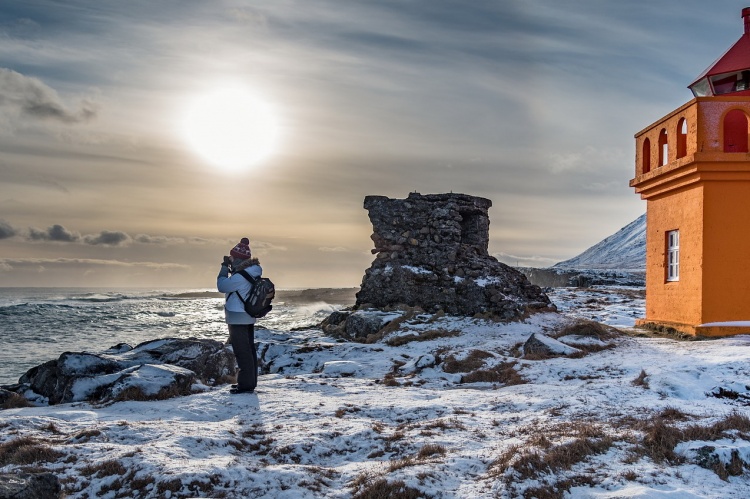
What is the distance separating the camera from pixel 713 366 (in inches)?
332

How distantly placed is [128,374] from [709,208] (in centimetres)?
1271

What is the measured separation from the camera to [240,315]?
8414mm

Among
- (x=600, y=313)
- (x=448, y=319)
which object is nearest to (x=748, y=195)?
(x=600, y=313)

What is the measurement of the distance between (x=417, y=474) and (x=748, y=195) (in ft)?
37.7

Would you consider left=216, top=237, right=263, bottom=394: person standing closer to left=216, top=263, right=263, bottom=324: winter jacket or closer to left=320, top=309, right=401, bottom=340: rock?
left=216, top=263, right=263, bottom=324: winter jacket

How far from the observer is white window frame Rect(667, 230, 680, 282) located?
13.5 meters

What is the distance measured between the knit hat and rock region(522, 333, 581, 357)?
Answer: 6.25 m

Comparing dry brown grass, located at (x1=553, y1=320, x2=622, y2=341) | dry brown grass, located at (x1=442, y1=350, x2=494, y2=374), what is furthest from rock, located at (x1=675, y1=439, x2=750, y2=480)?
dry brown grass, located at (x1=553, y1=320, x2=622, y2=341)

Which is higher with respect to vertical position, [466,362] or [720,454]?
[720,454]

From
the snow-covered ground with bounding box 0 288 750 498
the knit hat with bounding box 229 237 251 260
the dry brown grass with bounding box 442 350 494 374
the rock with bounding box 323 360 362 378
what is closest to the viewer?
the snow-covered ground with bounding box 0 288 750 498

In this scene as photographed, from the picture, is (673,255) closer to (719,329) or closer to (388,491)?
(719,329)

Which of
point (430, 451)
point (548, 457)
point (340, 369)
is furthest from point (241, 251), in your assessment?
point (548, 457)

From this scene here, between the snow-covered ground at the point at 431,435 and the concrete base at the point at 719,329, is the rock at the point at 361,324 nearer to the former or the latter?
the snow-covered ground at the point at 431,435

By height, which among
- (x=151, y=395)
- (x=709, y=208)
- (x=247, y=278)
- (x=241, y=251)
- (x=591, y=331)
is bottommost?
(x=151, y=395)
